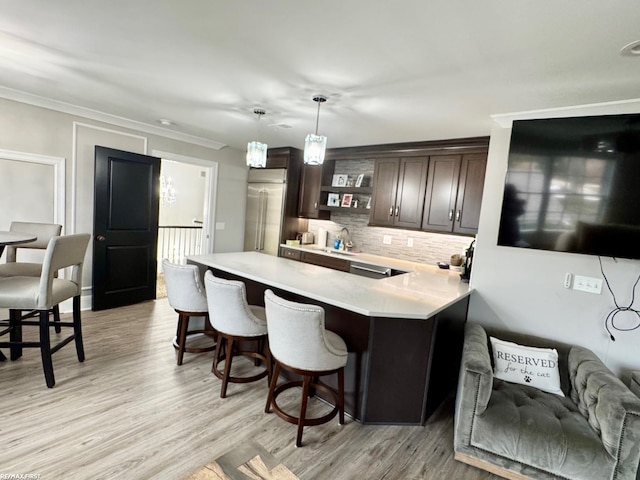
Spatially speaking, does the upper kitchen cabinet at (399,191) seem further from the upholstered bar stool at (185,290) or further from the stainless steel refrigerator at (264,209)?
the upholstered bar stool at (185,290)

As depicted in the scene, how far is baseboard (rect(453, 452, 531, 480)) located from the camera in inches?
72.4

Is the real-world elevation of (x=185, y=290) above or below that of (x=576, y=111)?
below

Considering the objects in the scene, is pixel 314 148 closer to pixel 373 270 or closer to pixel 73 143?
pixel 373 270

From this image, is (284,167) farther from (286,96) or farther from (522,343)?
(522,343)

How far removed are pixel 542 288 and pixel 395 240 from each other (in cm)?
209

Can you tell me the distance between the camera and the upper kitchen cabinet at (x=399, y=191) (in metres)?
3.95

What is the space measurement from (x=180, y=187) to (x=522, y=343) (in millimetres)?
6600

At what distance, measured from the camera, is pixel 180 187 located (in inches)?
271

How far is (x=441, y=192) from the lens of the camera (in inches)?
149

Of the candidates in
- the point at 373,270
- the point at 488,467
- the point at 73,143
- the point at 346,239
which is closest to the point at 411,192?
the point at 373,270

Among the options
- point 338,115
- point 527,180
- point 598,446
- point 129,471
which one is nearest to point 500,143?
point 527,180

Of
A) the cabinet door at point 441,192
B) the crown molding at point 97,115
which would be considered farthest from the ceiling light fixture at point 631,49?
the crown molding at point 97,115

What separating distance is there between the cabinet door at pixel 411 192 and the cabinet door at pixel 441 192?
2.8 inches

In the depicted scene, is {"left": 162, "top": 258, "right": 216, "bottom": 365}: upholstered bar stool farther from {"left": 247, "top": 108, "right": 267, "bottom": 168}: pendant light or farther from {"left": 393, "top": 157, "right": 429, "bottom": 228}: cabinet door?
{"left": 393, "top": 157, "right": 429, "bottom": 228}: cabinet door
